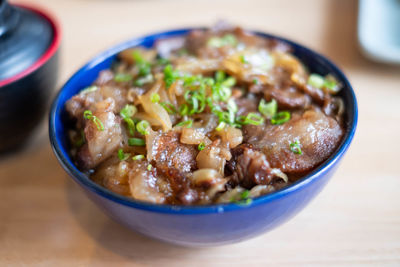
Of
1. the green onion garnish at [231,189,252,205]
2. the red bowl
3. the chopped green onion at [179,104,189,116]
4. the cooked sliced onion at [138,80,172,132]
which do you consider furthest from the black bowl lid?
the green onion garnish at [231,189,252,205]

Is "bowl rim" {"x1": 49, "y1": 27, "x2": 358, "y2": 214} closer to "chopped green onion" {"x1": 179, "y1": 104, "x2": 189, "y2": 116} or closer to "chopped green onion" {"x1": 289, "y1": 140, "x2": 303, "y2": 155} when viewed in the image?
"chopped green onion" {"x1": 289, "y1": 140, "x2": 303, "y2": 155}

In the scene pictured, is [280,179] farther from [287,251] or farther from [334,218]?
[334,218]

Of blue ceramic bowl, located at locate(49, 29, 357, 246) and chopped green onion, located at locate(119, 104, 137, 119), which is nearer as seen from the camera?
blue ceramic bowl, located at locate(49, 29, 357, 246)

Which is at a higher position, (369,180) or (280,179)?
(280,179)

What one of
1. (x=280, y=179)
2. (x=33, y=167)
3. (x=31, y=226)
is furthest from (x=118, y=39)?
(x=280, y=179)

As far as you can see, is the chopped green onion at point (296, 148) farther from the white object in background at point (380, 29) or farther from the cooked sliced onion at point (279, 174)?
the white object in background at point (380, 29)
